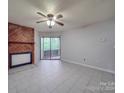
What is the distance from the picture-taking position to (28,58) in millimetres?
6387

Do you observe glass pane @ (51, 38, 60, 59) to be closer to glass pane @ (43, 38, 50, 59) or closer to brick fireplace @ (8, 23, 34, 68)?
glass pane @ (43, 38, 50, 59)

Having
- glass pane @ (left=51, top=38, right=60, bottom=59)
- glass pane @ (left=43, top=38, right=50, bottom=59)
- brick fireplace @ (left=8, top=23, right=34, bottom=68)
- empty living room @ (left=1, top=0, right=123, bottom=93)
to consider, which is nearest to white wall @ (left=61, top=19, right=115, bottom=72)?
empty living room @ (left=1, top=0, right=123, bottom=93)

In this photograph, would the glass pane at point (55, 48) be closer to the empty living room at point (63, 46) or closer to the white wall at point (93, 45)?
the empty living room at point (63, 46)

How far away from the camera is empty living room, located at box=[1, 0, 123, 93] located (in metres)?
3.20

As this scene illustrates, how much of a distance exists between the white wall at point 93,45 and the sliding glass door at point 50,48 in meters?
1.08

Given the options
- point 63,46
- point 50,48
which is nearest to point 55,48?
A: point 50,48

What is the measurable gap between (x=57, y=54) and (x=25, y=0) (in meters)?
6.62

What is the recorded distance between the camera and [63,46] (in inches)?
326

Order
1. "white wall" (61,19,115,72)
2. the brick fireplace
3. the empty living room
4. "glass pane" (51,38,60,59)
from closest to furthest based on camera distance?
the empty living room, "white wall" (61,19,115,72), the brick fireplace, "glass pane" (51,38,60,59)

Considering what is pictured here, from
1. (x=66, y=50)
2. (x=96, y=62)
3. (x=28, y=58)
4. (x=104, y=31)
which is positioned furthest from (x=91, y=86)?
(x=66, y=50)

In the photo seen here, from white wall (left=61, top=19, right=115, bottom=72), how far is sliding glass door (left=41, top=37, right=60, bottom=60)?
108 centimetres

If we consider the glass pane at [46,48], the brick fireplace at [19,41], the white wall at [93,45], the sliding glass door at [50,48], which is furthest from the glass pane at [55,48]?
the brick fireplace at [19,41]

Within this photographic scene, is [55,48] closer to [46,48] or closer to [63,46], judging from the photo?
[46,48]
